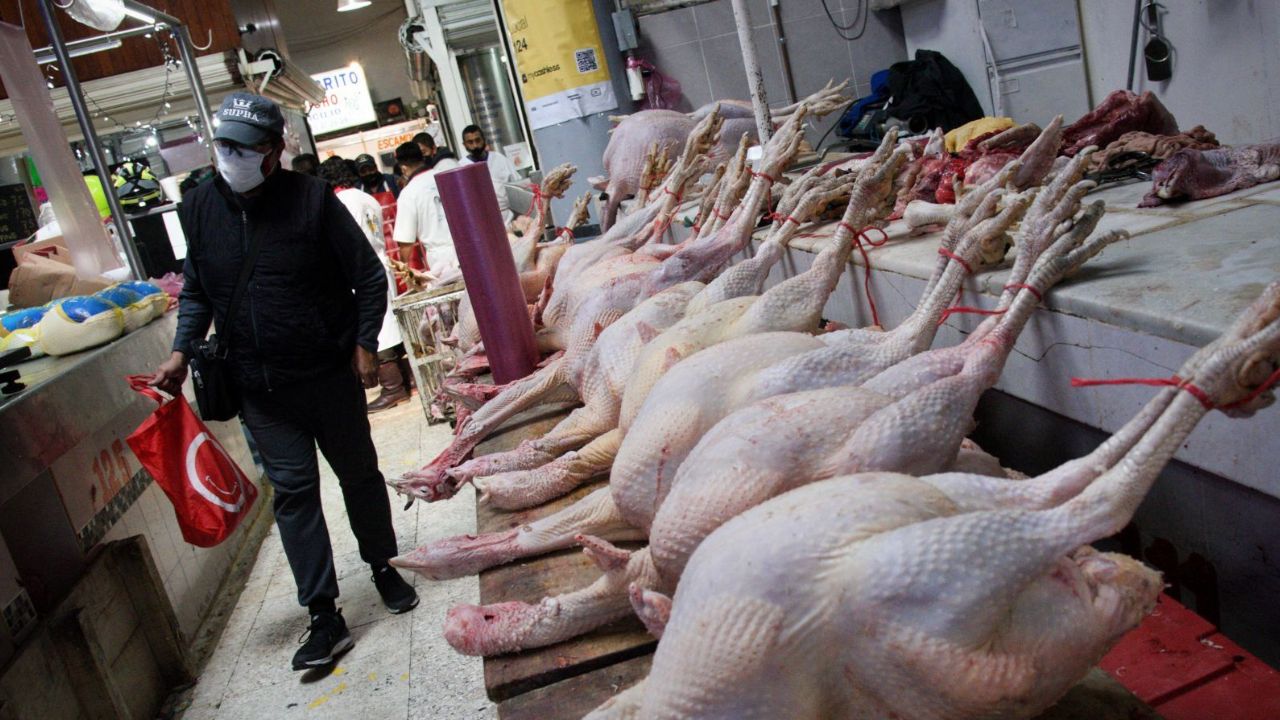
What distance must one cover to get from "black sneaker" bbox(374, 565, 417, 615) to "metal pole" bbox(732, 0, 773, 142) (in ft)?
8.03

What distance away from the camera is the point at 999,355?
1.51 m

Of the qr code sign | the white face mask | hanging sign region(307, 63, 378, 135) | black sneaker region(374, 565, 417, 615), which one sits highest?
hanging sign region(307, 63, 378, 135)

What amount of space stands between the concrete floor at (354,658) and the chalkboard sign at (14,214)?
14.2ft

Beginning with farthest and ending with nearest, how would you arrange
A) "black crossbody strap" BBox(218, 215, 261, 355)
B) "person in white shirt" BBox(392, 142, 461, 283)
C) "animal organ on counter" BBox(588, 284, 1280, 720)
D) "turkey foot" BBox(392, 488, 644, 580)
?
"person in white shirt" BBox(392, 142, 461, 283), "black crossbody strap" BBox(218, 215, 261, 355), "turkey foot" BBox(392, 488, 644, 580), "animal organ on counter" BBox(588, 284, 1280, 720)

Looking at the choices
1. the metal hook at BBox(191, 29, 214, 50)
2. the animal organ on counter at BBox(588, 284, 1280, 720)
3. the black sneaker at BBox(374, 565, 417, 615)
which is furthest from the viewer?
the metal hook at BBox(191, 29, 214, 50)

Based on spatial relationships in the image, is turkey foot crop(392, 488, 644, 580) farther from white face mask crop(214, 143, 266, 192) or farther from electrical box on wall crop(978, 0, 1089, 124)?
electrical box on wall crop(978, 0, 1089, 124)

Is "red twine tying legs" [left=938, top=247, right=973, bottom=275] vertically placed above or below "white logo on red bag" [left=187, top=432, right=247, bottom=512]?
above

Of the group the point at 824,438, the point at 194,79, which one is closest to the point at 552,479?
the point at 824,438

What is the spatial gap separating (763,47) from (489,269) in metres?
4.07

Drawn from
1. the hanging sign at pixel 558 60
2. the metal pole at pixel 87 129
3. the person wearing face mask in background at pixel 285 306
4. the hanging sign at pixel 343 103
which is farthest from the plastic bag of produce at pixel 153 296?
the hanging sign at pixel 343 103

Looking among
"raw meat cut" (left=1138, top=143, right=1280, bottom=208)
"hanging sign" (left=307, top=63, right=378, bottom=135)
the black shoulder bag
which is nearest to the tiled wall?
the black shoulder bag

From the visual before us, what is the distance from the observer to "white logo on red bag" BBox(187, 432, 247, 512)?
3305 millimetres

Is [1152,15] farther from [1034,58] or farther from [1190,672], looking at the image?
[1190,672]

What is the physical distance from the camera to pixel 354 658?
3760 mm
